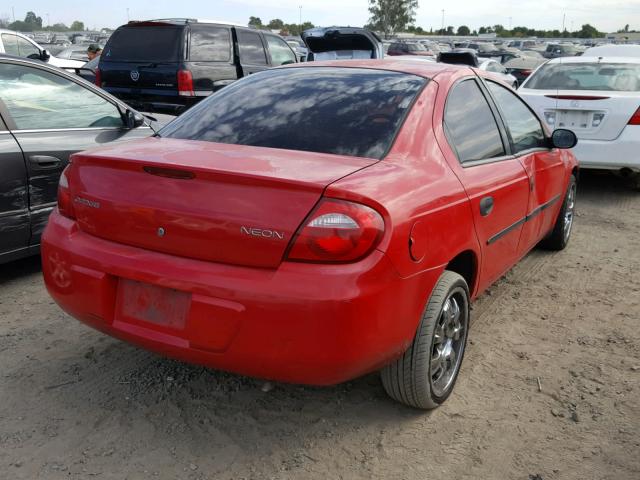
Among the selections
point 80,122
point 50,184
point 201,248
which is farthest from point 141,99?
point 201,248

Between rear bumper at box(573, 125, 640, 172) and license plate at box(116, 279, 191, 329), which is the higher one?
rear bumper at box(573, 125, 640, 172)

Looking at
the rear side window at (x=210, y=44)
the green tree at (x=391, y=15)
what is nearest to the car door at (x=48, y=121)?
the rear side window at (x=210, y=44)

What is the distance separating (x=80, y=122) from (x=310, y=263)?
10.4 feet

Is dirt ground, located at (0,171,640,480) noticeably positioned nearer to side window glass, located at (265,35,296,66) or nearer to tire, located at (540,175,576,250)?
tire, located at (540,175,576,250)

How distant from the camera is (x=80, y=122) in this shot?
184 inches

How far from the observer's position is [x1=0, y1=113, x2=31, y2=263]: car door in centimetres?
390

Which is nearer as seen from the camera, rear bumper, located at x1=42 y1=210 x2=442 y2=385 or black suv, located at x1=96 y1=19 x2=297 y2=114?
rear bumper, located at x1=42 y1=210 x2=442 y2=385

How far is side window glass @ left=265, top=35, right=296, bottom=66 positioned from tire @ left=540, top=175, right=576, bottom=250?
21.1ft

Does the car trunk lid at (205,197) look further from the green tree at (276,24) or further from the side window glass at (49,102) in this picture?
the green tree at (276,24)

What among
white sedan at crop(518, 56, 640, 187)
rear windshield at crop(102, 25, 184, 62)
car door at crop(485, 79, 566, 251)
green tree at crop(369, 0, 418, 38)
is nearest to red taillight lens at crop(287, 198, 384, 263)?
car door at crop(485, 79, 566, 251)

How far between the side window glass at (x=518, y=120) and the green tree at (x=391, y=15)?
3403 inches

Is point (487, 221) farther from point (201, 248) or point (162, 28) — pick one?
point (162, 28)

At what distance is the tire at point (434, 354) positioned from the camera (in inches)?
102

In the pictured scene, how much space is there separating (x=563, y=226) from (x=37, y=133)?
13.3 ft
